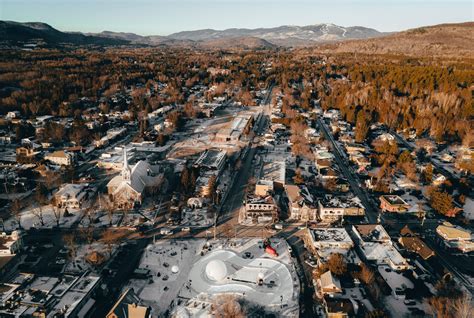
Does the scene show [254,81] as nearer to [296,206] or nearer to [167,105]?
[167,105]

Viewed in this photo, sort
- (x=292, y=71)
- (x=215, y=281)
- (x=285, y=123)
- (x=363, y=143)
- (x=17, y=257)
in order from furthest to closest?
(x=292, y=71) → (x=285, y=123) → (x=363, y=143) → (x=17, y=257) → (x=215, y=281)

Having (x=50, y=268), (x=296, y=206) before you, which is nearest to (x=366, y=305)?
(x=296, y=206)

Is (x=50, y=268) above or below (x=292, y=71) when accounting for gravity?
below

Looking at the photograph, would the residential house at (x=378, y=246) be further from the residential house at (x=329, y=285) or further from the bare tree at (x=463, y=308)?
the residential house at (x=329, y=285)

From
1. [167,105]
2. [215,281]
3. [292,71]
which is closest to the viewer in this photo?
[215,281]

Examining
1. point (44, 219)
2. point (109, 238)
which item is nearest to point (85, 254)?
point (109, 238)

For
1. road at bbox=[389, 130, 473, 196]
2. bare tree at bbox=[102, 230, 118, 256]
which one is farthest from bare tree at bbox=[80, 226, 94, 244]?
road at bbox=[389, 130, 473, 196]

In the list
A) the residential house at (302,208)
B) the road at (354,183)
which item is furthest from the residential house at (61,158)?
the road at (354,183)

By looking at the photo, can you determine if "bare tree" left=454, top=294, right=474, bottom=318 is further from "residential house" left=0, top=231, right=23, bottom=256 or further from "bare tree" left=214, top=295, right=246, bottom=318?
"residential house" left=0, top=231, right=23, bottom=256
